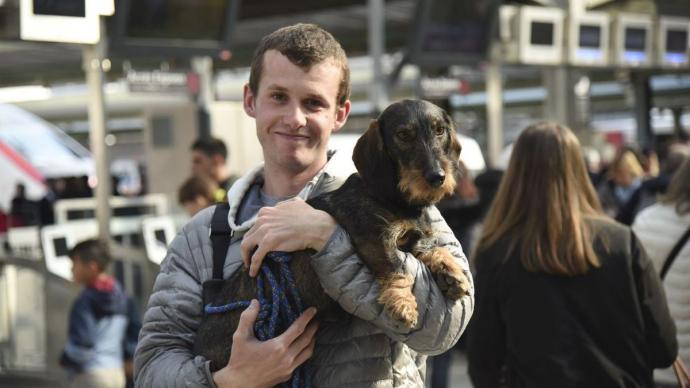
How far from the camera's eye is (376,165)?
241 cm

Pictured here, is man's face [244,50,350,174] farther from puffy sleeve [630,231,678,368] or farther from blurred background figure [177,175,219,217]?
blurred background figure [177,175,219,217]

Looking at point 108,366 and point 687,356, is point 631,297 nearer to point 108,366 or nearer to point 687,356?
point 687,356

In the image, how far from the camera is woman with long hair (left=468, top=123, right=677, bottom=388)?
394cm

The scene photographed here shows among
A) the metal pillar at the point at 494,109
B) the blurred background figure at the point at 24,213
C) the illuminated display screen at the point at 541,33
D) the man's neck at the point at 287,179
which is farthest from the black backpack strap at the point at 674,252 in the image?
the blurred background figure at the point at 24,213

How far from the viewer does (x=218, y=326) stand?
256 cm

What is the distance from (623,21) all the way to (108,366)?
1291cm

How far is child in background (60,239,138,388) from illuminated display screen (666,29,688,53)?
14.1 metres

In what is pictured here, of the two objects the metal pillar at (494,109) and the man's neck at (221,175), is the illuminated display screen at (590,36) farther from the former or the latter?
the man's neck at (221,175)

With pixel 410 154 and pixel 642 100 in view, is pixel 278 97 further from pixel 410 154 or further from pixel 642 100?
pixel 642 100

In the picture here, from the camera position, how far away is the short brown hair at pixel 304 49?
253 centimetres

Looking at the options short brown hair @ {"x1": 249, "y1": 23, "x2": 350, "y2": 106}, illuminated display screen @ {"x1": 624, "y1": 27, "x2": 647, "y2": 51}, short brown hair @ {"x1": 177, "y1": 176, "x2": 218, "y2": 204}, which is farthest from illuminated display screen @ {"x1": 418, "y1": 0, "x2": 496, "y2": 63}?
short brown hair @ {"x1": 249, "y1": 23, "x2": 350, "y2": 106}

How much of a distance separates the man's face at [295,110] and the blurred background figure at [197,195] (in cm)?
447

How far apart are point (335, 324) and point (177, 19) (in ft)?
27.1

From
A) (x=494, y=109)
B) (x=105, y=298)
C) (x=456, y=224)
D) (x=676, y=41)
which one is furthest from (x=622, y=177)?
(x=676, y=41)
